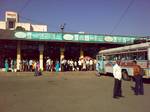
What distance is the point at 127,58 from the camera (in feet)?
Result: 82.0

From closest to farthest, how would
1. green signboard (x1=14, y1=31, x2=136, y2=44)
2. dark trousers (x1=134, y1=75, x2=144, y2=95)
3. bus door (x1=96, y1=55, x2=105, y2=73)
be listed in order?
dark trousers (x1=134, y1=75, x2=144, y2=95), bus door (x1=96, y1=55, x2=105, y2=73), green signboard (x1=14, y1=31, x2=136, y2=44)

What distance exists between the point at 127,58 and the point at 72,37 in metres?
16.0

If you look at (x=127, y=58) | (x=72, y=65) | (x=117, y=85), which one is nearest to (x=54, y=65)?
(x=72, y=65)

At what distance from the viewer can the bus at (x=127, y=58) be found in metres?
21.7

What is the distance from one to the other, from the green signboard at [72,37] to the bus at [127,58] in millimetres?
8037

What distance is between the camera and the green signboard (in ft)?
126

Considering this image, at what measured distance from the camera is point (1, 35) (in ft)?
122

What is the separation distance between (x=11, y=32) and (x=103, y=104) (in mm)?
27853

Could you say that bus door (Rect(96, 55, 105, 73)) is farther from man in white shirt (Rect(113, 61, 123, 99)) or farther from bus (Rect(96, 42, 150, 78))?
man in white shirt (Rect(113, 61, 123, 99))

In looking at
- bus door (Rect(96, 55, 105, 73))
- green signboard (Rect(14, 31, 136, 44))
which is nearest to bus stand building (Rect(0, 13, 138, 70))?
green signboard (Rect(14, 31, 136, 44))

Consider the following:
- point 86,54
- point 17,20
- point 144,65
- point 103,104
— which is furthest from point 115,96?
point 17,20

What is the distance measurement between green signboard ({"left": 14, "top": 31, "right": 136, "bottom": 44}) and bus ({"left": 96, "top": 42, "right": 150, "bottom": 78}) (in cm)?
804

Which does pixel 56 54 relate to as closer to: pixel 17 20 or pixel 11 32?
pixel 11 32

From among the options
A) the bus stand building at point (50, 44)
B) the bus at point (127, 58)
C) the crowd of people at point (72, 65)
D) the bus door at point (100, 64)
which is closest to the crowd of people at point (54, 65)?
the crowd of people at point (72, 65)
